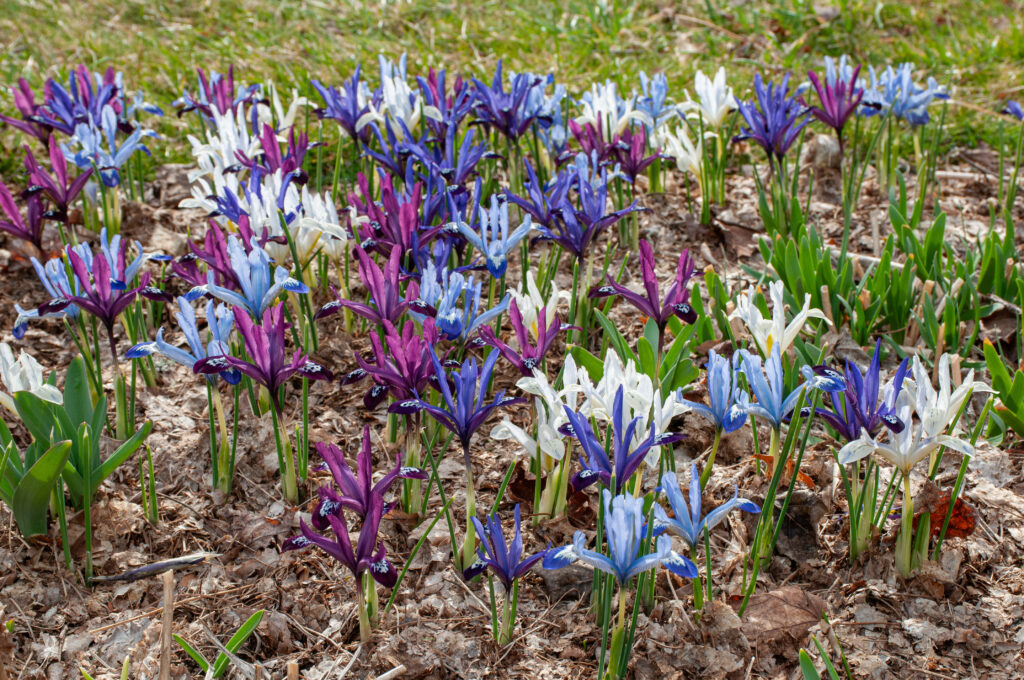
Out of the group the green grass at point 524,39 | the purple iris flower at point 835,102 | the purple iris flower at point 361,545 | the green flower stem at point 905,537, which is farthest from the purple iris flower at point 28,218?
the purple iris flower at point 835,102

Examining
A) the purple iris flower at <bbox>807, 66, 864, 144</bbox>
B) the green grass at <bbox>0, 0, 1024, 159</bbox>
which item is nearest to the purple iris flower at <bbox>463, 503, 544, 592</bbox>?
the purple iris flower at <bbox>807, 66, 864, 144</bbox>

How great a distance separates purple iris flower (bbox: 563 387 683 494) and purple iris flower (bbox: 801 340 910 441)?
1.46ft

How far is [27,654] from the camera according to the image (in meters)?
2.02

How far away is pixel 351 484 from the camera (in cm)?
190

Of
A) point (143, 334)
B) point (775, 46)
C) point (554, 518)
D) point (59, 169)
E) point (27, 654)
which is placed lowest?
point (27, 654)

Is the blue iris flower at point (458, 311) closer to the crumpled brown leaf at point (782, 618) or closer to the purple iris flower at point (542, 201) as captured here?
the purple iris flower at point (542, 201)

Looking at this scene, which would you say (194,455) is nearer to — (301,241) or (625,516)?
(301,241)

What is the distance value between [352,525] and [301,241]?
987 mm

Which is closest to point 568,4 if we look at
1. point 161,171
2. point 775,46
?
point 775,46

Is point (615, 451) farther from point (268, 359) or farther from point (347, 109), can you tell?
point (347, 109)

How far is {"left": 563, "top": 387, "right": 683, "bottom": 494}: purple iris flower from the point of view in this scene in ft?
5.88

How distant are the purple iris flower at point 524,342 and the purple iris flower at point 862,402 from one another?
0.67m

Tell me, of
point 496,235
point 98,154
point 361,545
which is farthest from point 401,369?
point 98,154

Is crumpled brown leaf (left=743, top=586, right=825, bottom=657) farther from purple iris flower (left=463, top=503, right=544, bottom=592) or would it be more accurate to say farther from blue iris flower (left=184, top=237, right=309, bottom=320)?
blue iris flower (left=184, top=237, right=309, bottom=320)
